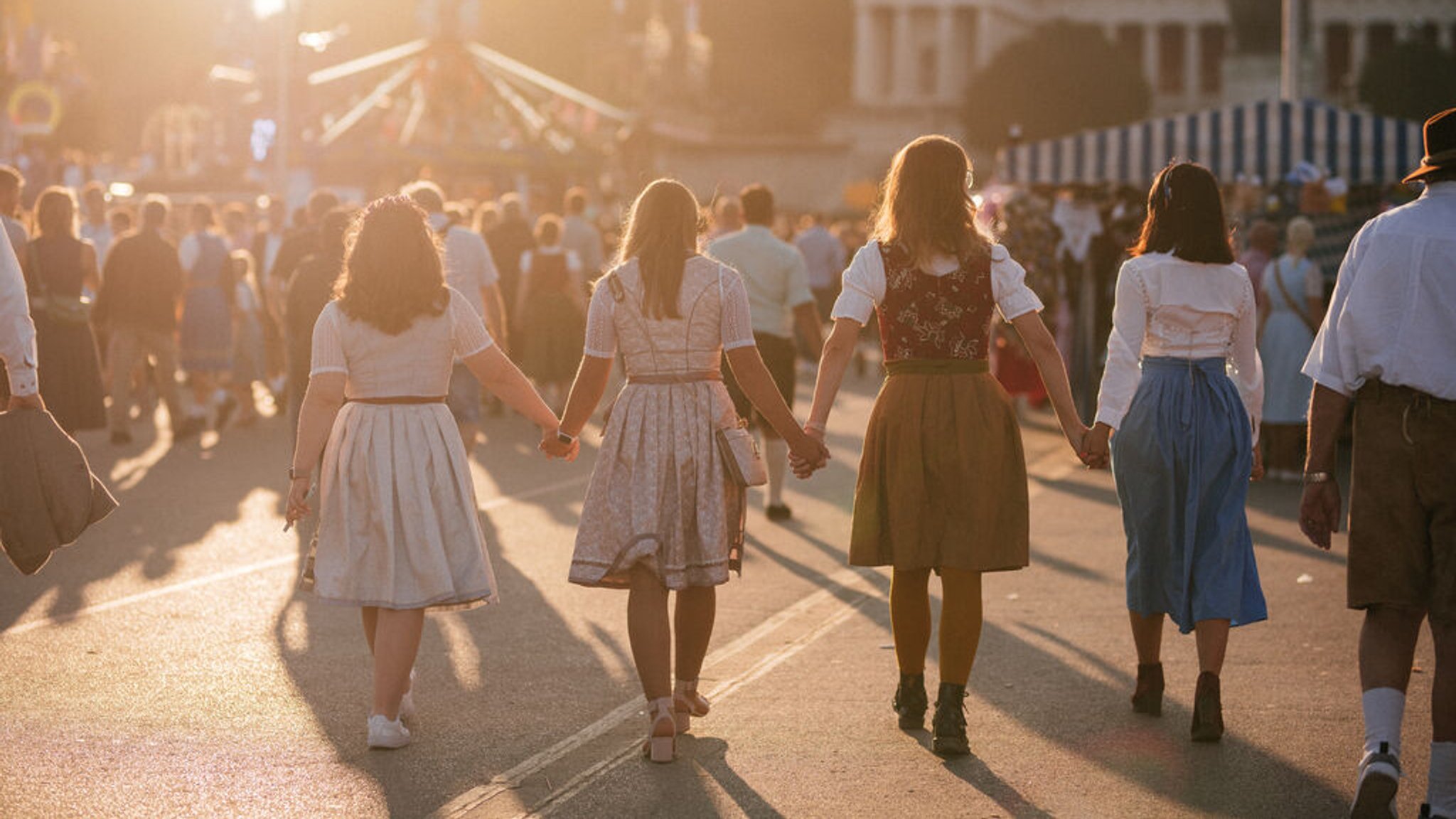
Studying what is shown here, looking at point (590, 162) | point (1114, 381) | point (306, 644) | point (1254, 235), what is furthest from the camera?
point (590, 162)

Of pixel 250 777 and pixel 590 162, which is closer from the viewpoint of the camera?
pixel 250 777

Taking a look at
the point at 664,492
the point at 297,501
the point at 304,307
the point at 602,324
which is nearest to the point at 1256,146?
the point at 304,307

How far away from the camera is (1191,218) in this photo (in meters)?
6.93

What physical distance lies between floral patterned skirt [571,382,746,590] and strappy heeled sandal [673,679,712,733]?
1.21 feet

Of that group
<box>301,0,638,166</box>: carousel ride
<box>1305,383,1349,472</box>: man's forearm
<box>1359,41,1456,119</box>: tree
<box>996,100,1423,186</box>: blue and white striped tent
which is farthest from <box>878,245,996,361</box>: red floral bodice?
<box>1359,41,1456,119</box>: tree

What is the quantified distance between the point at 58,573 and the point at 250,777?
14.4 feet

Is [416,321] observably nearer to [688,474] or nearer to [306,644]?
[688,474]

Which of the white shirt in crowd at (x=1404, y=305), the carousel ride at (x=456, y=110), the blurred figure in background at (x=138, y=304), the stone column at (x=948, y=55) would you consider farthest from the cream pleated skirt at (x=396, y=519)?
the stone column at (x=948, y=55)

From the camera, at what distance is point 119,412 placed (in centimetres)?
1659

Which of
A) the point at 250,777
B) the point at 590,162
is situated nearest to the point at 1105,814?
the point at 250,777

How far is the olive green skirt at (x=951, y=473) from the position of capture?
259 inches

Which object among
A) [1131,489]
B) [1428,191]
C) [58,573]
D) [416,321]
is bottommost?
[58,573]

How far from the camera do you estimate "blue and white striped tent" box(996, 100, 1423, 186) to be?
61.6ft

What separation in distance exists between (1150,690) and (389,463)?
2526 millimetres
